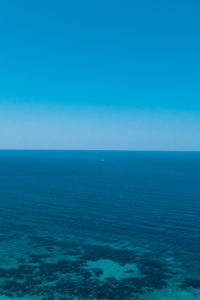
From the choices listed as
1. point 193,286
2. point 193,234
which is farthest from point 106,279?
point 193,234

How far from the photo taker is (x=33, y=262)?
3997cm

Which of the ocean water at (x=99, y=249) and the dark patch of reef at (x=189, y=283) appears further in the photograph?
the dark patch of reef at (x=189, y=283)

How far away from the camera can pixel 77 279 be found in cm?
3500

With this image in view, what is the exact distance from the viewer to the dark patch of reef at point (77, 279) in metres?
31.7

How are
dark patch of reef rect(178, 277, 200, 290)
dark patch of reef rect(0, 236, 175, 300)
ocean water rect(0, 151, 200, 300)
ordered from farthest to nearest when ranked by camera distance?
dark patch of reef rect(178, 277, 200, 290) → ocean water rect(0, 151, 200, 300) → dark patch of reef rect(0, 236, 175, 300)

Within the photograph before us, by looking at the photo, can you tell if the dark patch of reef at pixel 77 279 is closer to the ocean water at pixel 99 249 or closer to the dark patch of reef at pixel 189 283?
A: the ocean water at pixel 99 249

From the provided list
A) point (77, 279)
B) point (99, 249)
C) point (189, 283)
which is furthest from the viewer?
point (99, 249)

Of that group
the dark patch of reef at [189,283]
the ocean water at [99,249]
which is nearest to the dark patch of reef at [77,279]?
the ocean water at [99,249]

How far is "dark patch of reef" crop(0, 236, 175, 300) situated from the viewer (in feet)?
104

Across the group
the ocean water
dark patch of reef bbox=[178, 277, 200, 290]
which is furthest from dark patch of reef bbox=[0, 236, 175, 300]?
dark patch of reef bbox=[178, 277, 200, 290]

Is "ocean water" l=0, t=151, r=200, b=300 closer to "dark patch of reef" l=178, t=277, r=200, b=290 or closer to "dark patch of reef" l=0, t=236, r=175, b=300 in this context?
"dark patch of reef" l=0, t=236, r=175, b=300

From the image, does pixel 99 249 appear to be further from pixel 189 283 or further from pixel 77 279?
pixel 189 283

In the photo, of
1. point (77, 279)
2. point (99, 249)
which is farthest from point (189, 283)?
point (99, 249)

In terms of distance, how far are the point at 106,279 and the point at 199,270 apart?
13932 millimetres
